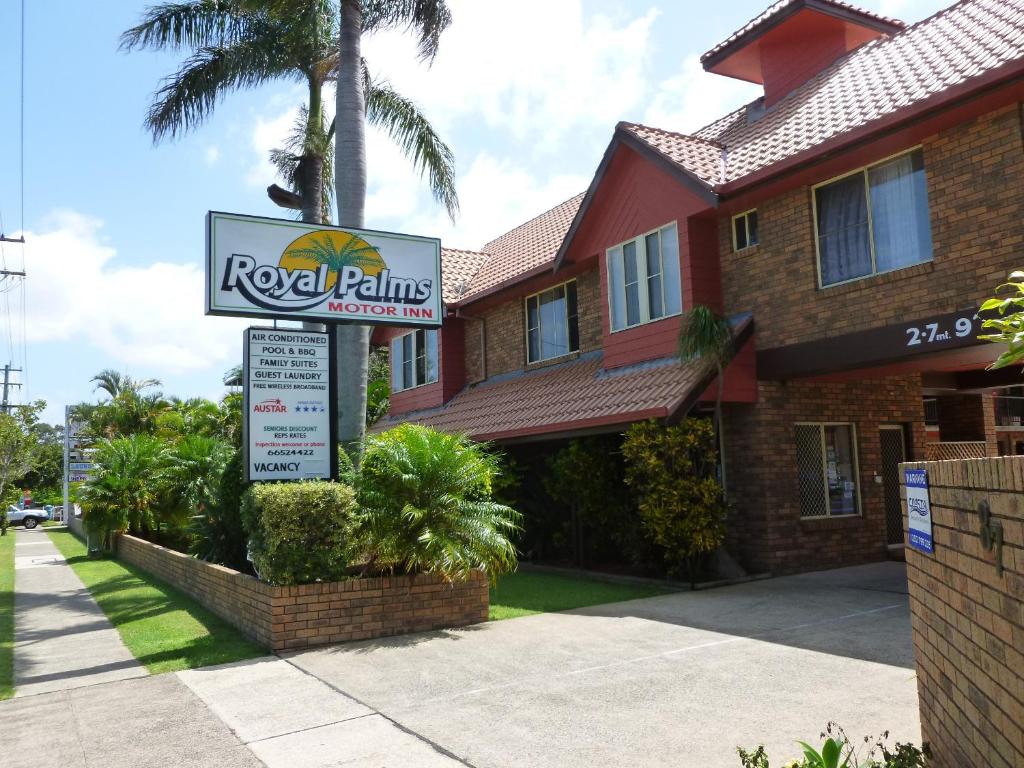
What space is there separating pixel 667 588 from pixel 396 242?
20.5 feet

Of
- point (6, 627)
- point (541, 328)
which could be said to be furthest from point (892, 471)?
point (6, 627)

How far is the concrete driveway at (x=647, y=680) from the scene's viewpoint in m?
5.61

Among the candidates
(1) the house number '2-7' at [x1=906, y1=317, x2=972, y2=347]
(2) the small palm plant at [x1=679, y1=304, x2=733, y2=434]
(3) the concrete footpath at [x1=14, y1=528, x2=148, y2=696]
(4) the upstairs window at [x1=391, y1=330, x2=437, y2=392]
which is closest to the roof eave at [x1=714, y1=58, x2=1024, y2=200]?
(2) the small palm plant at [x1=679, y1=304, x2=733, y2=434]

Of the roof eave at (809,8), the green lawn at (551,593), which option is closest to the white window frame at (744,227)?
the roof eave at (809,8)

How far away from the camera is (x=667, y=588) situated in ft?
40.7

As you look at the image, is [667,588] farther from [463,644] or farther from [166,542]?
[166,542]

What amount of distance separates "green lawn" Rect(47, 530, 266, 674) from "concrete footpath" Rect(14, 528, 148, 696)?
168mm

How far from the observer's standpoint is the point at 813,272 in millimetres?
12289

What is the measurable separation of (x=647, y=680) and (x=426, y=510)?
11.4 ft

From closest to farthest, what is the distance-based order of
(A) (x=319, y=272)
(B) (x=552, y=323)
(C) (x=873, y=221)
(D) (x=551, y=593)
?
1. (A) (x=319, y=272)
2. (C) (x=873, y=221)
3. (D) (x=551, y=593)
4. (B) (x=552, y=323)

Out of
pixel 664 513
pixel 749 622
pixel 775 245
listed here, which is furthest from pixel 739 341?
pixel 749 622

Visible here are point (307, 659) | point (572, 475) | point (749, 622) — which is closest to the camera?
point (307, 659)

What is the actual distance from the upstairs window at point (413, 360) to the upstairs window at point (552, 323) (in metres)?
3.72

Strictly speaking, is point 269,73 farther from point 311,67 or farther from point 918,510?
point 918,510
